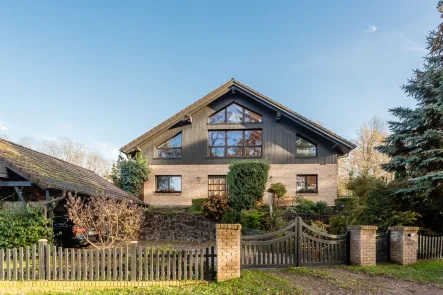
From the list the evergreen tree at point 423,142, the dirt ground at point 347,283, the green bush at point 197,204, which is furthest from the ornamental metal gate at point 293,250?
the green bush at point 197,204

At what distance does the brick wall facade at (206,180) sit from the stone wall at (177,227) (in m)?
3.56

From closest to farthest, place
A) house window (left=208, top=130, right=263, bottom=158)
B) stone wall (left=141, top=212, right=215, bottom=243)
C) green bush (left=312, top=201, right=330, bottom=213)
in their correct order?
stone wall (left=141, top=212, right=215, bottom=243) → green bush (left=312, top=201, right=330, bottom=213) → house window (left=208, top=130, right=263, bottom=158)

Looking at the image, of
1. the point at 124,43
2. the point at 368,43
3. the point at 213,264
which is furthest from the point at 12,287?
the point at 368,43

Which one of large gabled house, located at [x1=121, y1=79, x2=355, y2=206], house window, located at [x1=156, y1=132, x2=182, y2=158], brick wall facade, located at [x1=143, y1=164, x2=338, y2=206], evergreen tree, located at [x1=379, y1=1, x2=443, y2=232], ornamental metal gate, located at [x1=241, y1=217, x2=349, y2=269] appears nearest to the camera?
ornamental metal gate, located at [x1=241, y1=217, x2=349, y2=269]

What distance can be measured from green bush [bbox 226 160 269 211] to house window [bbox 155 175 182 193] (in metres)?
4.82

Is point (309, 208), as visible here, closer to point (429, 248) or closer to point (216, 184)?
point (216, 184)

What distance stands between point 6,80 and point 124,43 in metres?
5.71

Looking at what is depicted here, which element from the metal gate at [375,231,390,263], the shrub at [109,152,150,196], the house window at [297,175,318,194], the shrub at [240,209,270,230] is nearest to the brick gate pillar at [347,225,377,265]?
the metal gate at [375,231,390,263]

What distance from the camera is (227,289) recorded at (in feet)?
20.1

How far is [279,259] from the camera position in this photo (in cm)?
815

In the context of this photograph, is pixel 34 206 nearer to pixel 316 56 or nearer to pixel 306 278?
pixel 306 278

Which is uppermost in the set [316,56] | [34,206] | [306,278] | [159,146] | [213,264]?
[316,56]

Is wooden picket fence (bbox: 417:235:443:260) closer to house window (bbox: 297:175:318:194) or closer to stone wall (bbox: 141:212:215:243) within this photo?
house window (bbox: 297:175:318:194)

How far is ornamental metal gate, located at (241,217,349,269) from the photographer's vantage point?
302 inches
